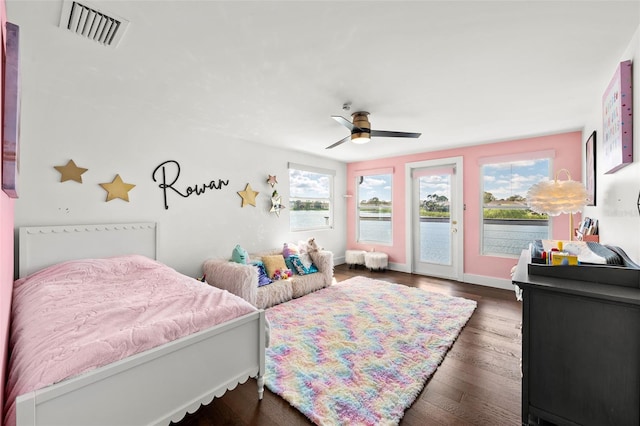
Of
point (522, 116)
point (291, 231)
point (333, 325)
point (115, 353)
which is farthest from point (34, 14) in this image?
point (522, 116)

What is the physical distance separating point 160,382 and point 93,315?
60 centimetres

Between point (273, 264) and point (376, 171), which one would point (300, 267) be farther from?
point (376, 171)

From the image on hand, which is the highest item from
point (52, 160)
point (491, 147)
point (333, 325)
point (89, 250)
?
point (491, 147)

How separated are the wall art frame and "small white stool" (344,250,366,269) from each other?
4.03 meters

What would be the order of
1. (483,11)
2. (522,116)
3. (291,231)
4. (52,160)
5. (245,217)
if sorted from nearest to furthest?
(483,11), (52,160), (522,116), (245,217), (291,231)

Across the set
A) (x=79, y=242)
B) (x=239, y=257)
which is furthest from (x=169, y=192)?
(x=239, y=257)

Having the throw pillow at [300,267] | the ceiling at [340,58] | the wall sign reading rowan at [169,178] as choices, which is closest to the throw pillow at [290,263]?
the throw pillow at [300,267]

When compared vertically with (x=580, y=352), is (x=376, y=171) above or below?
above

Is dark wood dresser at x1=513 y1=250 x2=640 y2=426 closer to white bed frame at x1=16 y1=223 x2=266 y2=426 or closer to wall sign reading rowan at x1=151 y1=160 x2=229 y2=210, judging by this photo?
white bed frame at x1=16 y1=223 x2=266 y2=426

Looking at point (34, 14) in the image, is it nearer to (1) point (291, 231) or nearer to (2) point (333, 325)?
(2) point (333, 325)

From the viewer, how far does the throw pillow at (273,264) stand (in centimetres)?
379

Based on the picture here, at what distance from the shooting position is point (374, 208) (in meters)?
5.92

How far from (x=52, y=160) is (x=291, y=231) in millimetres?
3263

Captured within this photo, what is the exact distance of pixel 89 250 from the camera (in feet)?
8.95
